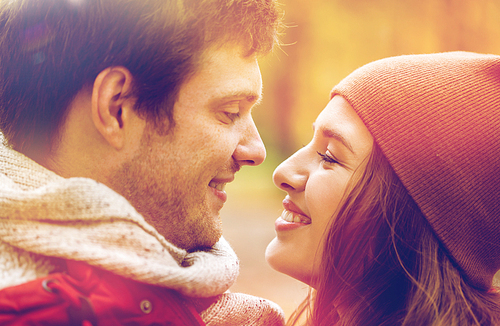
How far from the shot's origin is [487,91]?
1301 mm

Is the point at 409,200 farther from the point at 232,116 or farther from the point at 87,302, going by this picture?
the point at 87,302

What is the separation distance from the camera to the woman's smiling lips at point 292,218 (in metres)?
1.43

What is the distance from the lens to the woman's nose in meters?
1.42

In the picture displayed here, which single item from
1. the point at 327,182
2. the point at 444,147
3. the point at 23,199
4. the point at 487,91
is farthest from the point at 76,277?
the point at 487,91

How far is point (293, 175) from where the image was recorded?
143cm

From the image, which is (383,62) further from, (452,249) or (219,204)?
(219,204)

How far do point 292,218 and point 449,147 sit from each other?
59 centimetres

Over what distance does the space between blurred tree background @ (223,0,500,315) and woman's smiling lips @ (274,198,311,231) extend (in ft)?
10.7

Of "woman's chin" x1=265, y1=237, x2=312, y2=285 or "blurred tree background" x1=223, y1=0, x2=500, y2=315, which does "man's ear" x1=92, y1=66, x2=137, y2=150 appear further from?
"blurred tree background" x1=223, y1=0, x2=500, y2=315

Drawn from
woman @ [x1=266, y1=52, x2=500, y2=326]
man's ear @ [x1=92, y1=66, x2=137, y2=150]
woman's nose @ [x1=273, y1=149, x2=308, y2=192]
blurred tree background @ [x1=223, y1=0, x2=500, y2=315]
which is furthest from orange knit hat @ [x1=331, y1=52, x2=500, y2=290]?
blurred tree background @ [x1=223, y1=0, x2=500, y2=315]

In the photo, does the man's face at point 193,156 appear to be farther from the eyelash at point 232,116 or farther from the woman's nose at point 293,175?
the woman's nose at point 293,175

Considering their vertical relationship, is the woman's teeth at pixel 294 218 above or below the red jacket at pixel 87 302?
above

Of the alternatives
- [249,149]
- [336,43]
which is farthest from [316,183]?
[336,43]

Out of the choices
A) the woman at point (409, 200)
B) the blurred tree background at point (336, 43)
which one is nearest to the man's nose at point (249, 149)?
the woman at point (409, 200)
